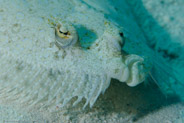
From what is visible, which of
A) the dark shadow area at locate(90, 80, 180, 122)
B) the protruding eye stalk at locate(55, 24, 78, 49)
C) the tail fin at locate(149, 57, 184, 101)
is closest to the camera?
the protruding eye stalk at locate(55, 24, 78, 49)

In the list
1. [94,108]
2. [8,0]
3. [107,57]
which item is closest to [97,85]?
[107,57]

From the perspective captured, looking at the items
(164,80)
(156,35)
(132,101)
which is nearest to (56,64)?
(132,101)

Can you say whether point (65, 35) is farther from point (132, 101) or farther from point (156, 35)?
point (156, 35)

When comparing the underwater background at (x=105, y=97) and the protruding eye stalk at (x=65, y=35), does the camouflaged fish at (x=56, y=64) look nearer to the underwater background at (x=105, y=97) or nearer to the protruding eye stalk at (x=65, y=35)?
the protruding eye stalk at (x=65, y=35)

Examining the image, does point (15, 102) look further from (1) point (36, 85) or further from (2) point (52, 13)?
(2) point (52, 13)

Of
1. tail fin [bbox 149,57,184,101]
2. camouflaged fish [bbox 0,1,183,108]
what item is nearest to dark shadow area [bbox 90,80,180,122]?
tail fin [bbox 149,57,184,101]

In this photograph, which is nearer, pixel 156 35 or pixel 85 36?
pixel 85 36

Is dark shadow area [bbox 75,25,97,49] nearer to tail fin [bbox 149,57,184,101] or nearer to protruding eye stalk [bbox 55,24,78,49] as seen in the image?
protruding eye stalk [bbox 55,24,78,49]
